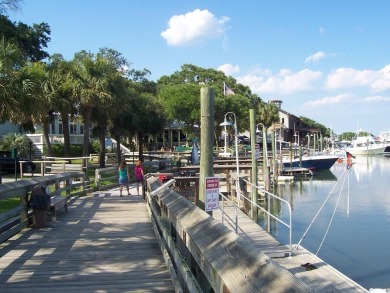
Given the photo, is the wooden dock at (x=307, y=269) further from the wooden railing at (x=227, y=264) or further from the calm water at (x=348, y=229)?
the calm water at (x=348, y=229)

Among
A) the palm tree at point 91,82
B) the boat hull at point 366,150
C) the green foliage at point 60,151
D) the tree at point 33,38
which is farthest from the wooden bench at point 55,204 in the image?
the boat hull at point 366,150

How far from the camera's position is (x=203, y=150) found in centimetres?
715

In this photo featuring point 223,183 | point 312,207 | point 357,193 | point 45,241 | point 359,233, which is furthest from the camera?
point 357,193

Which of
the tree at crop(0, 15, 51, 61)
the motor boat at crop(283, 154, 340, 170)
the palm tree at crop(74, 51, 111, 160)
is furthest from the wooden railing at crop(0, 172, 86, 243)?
the motor boat at crop(283, 154, 340, 170)

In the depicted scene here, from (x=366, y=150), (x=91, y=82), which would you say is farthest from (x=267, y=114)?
(x=91, y=82)

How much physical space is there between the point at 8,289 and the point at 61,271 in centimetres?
93

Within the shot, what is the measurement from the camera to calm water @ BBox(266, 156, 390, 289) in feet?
43.9

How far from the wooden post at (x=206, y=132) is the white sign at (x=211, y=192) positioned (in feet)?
0.34

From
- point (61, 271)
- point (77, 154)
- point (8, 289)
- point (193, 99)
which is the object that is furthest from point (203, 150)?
point (193, 99)

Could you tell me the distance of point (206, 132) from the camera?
23.2 feet

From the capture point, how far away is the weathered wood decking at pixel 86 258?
18.6ft

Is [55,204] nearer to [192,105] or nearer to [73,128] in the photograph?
[73,128]

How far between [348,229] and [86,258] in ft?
48.3

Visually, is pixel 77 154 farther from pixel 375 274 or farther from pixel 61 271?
pixel 61 271
